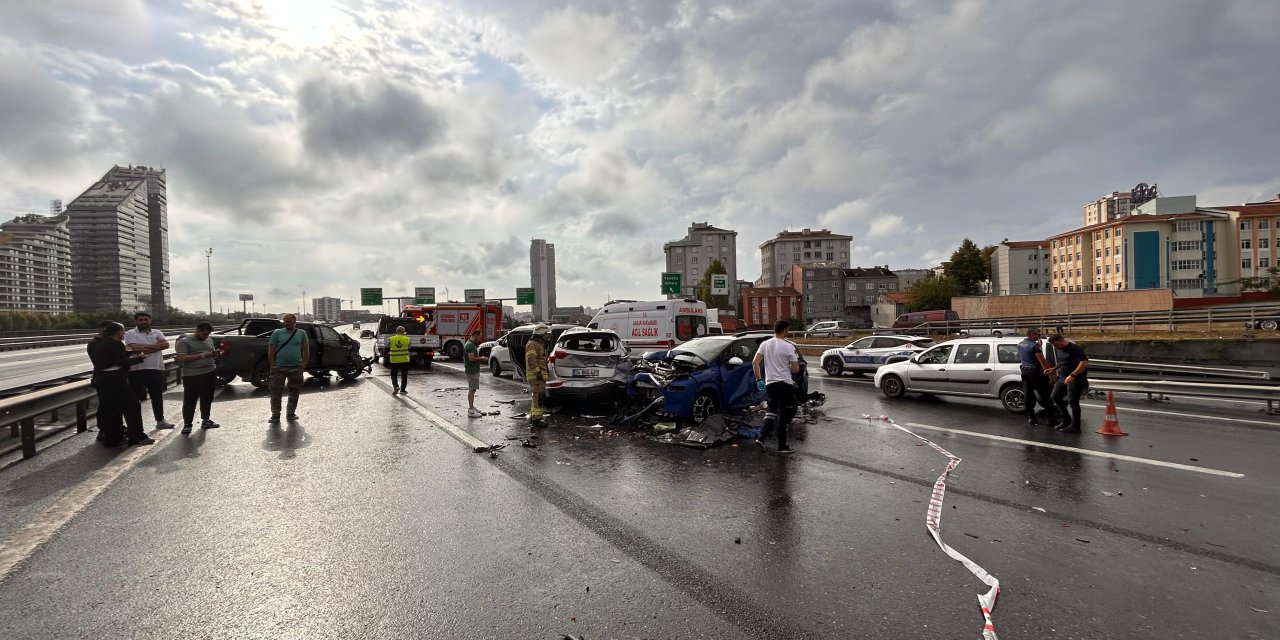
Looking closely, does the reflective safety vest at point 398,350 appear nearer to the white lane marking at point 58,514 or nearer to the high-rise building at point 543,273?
the white lane marking at point 58,514

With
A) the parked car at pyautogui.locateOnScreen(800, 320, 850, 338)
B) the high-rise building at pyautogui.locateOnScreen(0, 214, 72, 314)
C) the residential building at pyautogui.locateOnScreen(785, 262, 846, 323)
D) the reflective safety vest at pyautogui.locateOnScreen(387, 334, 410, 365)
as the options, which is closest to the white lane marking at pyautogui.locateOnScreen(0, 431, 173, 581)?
the reflective safety vest at pyautogui.locateOnScreen(387, 334, 410, 365)

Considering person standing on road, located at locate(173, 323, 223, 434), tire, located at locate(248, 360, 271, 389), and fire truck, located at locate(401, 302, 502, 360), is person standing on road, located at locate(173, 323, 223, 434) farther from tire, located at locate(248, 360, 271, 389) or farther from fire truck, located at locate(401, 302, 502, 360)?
fire truck, located at locate(401, 302, 502, 360)

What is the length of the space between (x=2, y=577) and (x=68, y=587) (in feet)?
1.96

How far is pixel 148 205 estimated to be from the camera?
4414 inches

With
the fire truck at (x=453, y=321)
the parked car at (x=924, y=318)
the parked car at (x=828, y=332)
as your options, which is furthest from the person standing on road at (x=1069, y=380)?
the parked car at (x=924, y=318)

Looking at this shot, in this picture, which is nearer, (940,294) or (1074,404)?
(1074,404)

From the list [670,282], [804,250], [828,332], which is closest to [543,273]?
[804,250]

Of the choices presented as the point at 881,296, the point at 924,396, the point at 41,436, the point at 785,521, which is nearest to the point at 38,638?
the point at 785,521

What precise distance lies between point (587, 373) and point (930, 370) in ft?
25.3

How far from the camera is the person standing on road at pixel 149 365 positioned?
28.7ft

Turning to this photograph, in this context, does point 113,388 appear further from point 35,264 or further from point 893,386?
point 35,264

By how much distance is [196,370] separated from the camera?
8.97m

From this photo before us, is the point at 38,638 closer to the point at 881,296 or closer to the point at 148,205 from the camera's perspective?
the point at 881,296

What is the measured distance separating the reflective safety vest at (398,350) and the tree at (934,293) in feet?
227
